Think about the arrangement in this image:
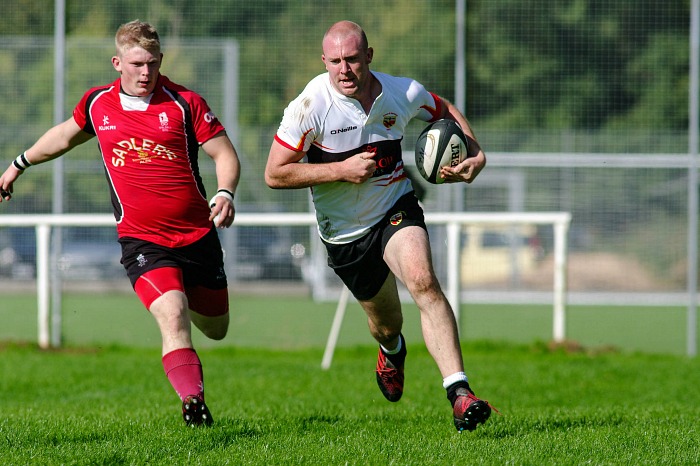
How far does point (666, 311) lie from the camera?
1323cm

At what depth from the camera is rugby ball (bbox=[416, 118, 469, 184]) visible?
19.0 ft

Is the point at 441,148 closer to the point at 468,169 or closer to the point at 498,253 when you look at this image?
the point at 468,169

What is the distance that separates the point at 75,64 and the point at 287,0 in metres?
2.81

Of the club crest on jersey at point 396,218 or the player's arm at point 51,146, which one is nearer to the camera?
the club crest on jersey at point 396,218

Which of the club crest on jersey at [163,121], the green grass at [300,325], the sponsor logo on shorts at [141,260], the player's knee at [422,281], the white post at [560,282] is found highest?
the club crest on jersey at [163,121]

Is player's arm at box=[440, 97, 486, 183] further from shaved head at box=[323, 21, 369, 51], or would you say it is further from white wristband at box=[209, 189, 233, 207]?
white wristband at box=[209, 189, 233, 207]

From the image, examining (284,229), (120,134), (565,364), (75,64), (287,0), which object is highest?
(287,0)

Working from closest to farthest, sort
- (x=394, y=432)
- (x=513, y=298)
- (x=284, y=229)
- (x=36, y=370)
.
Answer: (x=394, y=432) < (x=36, y=370) < (x=284, y=229) < (x=513, y=298)

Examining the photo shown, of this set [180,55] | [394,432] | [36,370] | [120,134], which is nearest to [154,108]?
[120,134]

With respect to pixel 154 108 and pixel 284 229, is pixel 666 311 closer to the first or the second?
pixel 284 229

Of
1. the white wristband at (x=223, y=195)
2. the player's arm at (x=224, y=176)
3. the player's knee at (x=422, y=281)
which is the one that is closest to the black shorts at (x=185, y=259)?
the player's arm at (x=224, y=176)

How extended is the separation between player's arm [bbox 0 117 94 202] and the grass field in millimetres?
1451

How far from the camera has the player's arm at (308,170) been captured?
558cm

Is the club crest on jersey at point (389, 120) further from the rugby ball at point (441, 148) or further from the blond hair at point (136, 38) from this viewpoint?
the blond hair at point (136, 38)
